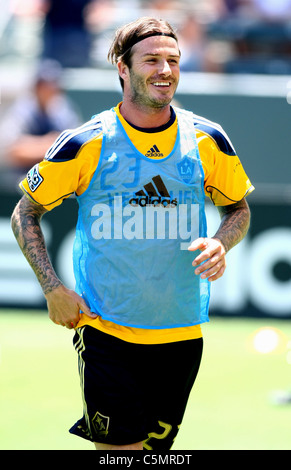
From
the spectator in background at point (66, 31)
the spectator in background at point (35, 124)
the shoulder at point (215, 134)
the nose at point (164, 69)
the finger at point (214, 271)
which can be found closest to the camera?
the finger at point (214, 271)

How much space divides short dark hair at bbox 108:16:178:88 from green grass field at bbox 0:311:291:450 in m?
2.82

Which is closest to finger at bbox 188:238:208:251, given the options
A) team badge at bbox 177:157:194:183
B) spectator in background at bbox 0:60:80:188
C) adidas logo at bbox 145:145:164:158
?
team badge at bbox 177:157:194:183

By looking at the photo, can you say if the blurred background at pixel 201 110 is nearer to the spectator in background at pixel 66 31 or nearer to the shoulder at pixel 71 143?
the spectator in background at pixel 66 31

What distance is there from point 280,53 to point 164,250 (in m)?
9.12

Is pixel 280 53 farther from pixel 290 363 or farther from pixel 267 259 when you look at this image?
pixel 290 363

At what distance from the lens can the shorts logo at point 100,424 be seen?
3.96 metres

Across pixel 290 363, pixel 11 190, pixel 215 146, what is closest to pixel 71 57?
pixel 11 190

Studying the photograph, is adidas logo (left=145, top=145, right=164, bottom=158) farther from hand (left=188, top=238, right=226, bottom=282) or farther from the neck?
hand (left=188, top=238, right=226, bottom=282)

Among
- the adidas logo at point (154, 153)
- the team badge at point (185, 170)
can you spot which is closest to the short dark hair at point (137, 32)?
the adidas logo at point (154, 153)

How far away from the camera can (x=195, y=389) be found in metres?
7.32

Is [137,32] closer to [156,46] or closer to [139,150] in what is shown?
[156,46]

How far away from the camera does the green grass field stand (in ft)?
19.3

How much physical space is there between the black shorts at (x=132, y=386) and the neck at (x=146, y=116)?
102cm
